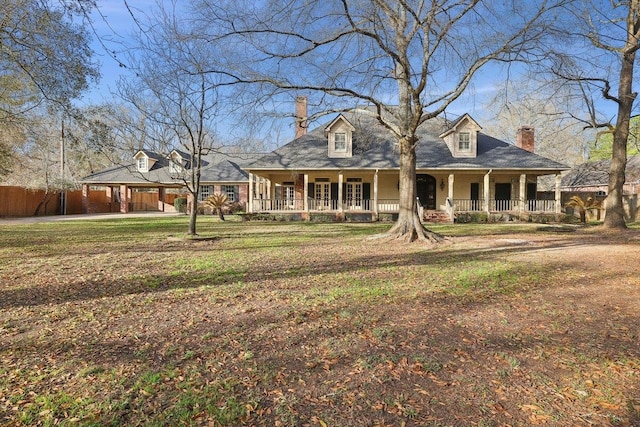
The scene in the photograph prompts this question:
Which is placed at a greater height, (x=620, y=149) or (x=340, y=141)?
(x=340, y=141)

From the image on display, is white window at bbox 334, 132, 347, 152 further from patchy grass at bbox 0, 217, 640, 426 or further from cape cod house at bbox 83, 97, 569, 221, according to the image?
patchy grass at bbox 0, 217, 640, 426

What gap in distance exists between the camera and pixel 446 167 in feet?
65.9

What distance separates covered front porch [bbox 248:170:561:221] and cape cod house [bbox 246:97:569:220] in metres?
0.06

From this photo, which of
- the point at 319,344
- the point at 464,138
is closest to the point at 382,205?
the point at 464,138

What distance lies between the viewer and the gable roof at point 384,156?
2025cm

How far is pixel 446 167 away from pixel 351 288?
1601cm

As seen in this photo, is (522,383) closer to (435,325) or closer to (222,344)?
Answer: (435,325)

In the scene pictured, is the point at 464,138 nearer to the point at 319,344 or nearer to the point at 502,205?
the point at 502,205

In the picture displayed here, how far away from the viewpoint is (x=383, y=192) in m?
23.2

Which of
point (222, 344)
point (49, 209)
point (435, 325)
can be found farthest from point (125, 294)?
point (49, 209)

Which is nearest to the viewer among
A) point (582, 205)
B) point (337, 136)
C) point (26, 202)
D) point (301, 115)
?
point (301, 115)

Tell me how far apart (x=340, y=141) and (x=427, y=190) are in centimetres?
628

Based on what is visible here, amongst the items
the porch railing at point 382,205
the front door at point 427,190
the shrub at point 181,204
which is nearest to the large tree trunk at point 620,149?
the porch railing at point 382,205

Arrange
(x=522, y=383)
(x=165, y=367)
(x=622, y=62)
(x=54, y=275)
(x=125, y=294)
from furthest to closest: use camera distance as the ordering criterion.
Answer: (x=622, y=62), (x=54, y=275), (x=125, y=294), (x=165, y=367), (x=522, y=383)
